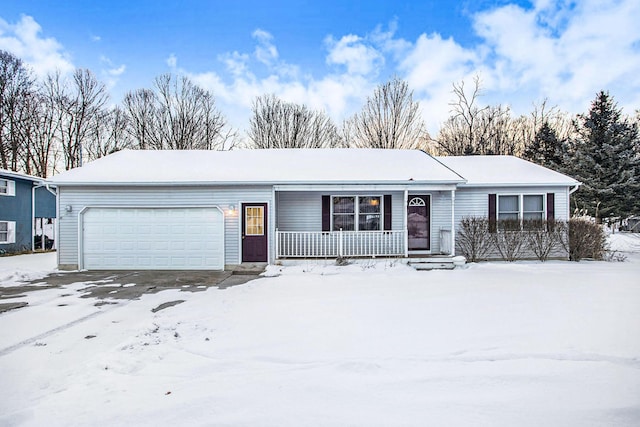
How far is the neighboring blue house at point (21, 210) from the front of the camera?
49.7ft

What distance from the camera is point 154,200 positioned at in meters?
10.7

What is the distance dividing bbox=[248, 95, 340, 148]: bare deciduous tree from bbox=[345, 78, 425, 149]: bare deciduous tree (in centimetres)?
282

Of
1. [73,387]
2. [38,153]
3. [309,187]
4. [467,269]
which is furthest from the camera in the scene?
[38,153]

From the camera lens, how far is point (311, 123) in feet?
85.0

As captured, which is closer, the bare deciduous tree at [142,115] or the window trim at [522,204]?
the window trim at [522,204]

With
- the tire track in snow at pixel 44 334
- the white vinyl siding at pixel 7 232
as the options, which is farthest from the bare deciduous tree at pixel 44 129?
the tire track in snow at pixel 44 334

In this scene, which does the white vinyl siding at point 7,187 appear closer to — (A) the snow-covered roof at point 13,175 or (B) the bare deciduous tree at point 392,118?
(A) the snow-covered roof at point 13,175

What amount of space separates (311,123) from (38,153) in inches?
762

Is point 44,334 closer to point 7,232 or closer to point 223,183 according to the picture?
point 223,183

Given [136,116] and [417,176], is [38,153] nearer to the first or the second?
[136,116]

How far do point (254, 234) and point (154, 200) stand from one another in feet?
11.2

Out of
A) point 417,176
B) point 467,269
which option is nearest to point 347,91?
point 417,176

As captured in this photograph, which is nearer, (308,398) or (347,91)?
(308,398)

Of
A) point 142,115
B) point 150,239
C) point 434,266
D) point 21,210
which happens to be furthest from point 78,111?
point 434,266
